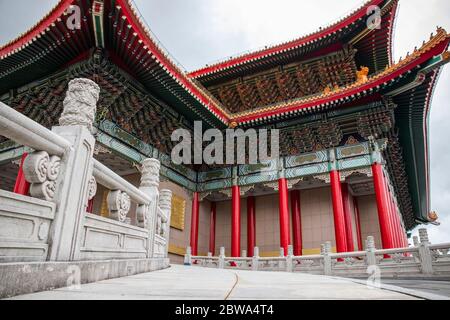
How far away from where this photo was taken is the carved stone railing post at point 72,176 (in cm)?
258

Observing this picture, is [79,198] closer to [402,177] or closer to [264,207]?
[264,207]

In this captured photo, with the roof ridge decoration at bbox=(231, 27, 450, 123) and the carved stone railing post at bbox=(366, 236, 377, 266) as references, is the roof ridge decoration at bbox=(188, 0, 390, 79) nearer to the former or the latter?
the roof ridge decoration at bbox=(231, 27, 450, 123)

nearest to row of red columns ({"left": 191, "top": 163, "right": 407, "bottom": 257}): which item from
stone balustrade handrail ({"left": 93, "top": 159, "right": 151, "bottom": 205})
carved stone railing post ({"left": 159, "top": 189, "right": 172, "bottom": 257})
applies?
carved stone railing post ({"left": 159, "top": 189, "right": 172, "bottom": 257})

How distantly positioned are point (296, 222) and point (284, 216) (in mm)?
1900

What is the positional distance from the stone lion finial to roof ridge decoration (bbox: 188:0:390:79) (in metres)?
11.2

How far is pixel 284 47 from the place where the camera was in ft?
42.5

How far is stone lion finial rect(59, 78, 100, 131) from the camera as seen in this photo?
3.07 metres

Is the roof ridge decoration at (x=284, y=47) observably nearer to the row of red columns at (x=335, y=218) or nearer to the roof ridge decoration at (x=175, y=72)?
the roof ridge decoration at (x=175, y=72)

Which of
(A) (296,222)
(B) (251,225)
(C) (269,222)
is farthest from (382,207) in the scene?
(B) (251,225)

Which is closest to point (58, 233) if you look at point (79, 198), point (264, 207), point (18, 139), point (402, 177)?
point (79, 198)

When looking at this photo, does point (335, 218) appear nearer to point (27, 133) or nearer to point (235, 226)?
point (235, 226)

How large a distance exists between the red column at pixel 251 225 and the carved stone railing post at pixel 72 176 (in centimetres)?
1167

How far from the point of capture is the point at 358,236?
13.4m
